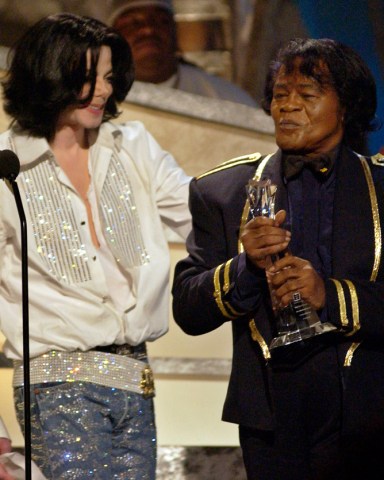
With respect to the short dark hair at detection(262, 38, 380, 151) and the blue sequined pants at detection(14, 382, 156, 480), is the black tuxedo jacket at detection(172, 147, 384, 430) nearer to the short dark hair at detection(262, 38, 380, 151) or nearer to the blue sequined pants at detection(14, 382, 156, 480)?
the short dark hair at detection(262, 38, 380, 151)

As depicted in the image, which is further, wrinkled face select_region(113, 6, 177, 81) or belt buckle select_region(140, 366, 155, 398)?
wrinkled face select_region(113, 6, 177, 81)

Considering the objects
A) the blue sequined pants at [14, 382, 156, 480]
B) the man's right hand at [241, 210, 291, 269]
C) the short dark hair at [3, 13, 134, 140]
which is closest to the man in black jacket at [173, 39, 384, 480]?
the man's right hand at [241, 210, 291, 269]

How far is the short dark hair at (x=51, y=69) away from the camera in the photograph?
11.8 feet

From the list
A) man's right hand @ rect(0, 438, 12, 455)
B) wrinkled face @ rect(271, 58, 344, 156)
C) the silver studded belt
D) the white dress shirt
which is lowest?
man's right hand @ rect(0, 438, 12, 455)

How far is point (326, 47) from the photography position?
10.2 feet

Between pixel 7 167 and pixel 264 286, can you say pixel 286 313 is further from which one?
pixel 7 167

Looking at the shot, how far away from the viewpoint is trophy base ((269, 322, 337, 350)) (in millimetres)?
2785

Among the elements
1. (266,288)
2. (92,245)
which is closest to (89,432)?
(92,245)

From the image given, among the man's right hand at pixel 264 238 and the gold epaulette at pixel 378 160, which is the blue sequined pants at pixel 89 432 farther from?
the gold epaulette at pixel 378 160

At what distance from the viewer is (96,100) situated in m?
3.65

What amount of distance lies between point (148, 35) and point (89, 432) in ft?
7.77

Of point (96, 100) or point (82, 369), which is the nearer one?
point (82, 369)

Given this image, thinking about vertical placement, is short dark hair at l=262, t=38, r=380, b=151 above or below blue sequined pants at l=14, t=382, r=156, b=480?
above

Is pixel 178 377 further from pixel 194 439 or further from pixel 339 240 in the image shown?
pixel 339 240
